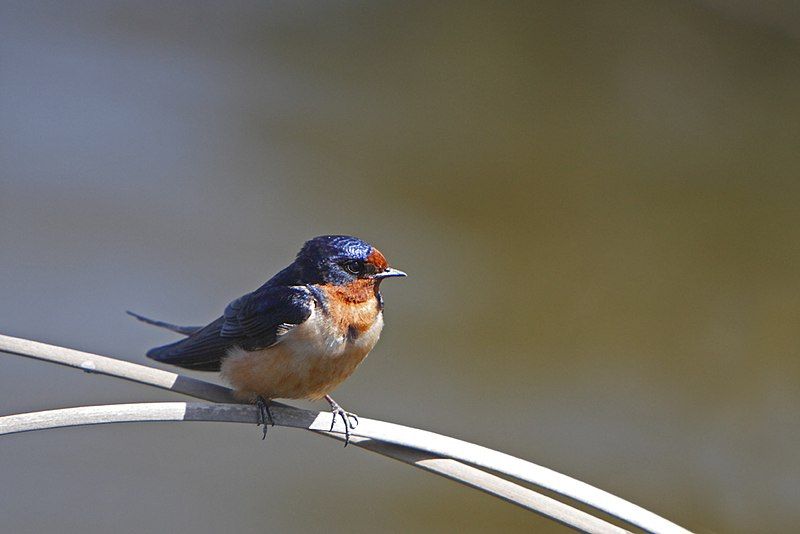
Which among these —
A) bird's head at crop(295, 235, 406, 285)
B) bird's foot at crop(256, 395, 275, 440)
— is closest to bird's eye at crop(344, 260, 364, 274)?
bird's head at crop(295, 235, 406, 285)

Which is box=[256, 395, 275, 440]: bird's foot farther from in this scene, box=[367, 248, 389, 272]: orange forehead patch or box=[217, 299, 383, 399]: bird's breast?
box=[367, 248, 389, 272]: orange forehead patch

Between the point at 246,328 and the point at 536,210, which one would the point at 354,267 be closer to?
the point at 246,328

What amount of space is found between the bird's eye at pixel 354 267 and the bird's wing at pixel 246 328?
0.08m

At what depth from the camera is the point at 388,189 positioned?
364 centimetres

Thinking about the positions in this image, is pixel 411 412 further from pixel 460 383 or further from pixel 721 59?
pixel 721 59

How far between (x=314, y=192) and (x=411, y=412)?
951 mm

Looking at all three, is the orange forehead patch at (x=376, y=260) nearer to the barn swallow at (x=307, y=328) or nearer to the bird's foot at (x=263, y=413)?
the barn swallow at (x=307, y=328)

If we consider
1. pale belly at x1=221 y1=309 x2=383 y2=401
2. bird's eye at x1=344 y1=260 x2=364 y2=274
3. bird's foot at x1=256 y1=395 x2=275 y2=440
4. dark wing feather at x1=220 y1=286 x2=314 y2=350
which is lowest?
bird's foot at x1=256 y1=395 x2=275 y2=440

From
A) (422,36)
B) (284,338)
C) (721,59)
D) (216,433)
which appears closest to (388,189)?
(422,36)

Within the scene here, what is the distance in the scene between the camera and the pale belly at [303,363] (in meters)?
1.44

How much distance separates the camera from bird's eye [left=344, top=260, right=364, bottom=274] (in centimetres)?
152

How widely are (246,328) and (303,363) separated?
0.16m

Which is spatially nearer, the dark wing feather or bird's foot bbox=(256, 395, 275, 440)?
bird's foot bbox=(256, 395, 275, 440)

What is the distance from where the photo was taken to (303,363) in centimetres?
145
